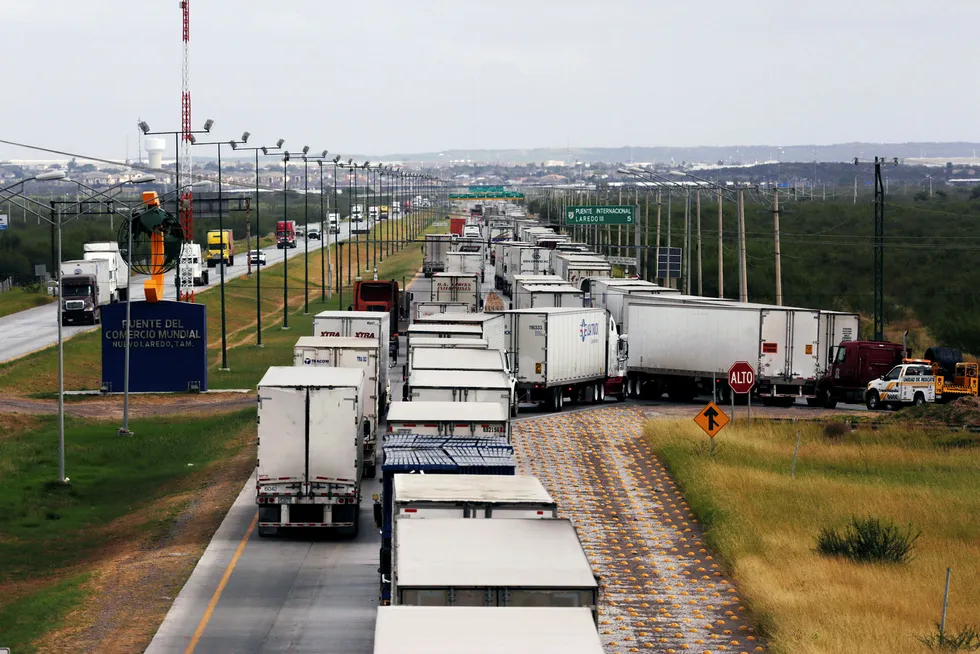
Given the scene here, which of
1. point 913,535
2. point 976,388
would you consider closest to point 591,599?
point 913,535

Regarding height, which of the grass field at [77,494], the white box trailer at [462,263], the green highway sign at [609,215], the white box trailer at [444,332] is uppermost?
the green highway sign at [609,215]

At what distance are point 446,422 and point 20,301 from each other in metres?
82.7

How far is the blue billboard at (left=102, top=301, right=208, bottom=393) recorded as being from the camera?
51.9 metres

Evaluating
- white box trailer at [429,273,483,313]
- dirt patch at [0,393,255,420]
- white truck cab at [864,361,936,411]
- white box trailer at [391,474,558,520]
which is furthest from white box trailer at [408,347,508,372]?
white box trailer at [429,273,483,313]

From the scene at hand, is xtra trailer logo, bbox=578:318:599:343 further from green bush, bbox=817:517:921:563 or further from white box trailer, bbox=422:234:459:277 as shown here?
white box trailer, bbox=422:234:459:277

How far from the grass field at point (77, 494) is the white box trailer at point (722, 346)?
15660 millimetres

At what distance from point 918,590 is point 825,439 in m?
19.2

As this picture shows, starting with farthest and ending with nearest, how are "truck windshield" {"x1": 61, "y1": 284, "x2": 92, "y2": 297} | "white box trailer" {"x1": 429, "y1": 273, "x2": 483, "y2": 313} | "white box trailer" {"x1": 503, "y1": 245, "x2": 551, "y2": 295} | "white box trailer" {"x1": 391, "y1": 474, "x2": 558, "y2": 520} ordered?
1. "white box trailer" {"x1": 503, "y1": 245, "x2": 551, "y2": 295}
2. "truck windshield" {"x1": 61, "y1": 284, "x2": 92, "y2": 297}
3. "white box trailer" {"x1": 429, "y1": 273, "x2": 483, "y2": 313}
4. "white box trailer" {"x1": 391, "y1": 474, "x2": 558, "y2": 520}

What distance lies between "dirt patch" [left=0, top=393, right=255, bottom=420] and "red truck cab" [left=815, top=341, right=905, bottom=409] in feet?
74.7

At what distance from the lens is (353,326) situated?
151 ft

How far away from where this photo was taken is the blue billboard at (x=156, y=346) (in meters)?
51.9

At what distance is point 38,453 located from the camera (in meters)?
43.7

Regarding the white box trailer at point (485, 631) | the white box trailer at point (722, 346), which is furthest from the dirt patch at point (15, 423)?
the white box trailer at point (485, 631)

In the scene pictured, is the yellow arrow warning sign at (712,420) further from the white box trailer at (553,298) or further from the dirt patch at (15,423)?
the white box trailer at (553,298)
